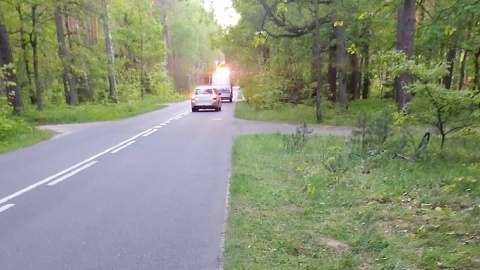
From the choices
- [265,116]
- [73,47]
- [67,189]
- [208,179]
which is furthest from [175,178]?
[73,47]

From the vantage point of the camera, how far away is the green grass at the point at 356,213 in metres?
4.66

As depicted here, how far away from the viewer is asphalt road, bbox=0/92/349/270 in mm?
5051

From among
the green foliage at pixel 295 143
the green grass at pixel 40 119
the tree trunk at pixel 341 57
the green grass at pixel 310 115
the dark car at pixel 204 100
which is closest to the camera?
the green foliage at pixel 295 143

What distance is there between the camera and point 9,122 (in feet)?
Answer: 58.7

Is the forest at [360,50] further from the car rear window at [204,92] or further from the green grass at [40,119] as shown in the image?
the green grass at [40,119]

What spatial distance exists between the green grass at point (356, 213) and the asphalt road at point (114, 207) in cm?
50

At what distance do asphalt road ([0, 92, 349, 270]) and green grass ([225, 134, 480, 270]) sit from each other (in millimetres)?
497

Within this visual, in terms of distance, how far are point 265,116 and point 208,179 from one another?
15.7 metres

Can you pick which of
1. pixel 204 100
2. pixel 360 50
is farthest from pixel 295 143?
pixel 204 100

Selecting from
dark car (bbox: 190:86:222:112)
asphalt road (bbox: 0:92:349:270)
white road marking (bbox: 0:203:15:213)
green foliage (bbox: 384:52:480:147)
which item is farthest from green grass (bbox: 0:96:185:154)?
green foliage (bbox: 384:52:480:147)

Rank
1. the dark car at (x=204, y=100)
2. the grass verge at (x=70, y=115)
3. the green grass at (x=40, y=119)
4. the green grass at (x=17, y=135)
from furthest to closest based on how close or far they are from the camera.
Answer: the dark car at (x=204, y=100) → the grass verge at (x=70, y=115) → the green grass at (x=40, y=119) → the green grass at (x=17, y=135)

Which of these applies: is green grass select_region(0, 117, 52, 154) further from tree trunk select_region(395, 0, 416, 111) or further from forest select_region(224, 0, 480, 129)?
tree trunk select_region(395, 0, 416, 111)

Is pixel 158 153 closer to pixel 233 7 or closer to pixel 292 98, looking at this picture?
pixel 233 7

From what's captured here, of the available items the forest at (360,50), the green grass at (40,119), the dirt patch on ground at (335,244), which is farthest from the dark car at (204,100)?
the dirt patch on ground at (335,244)
